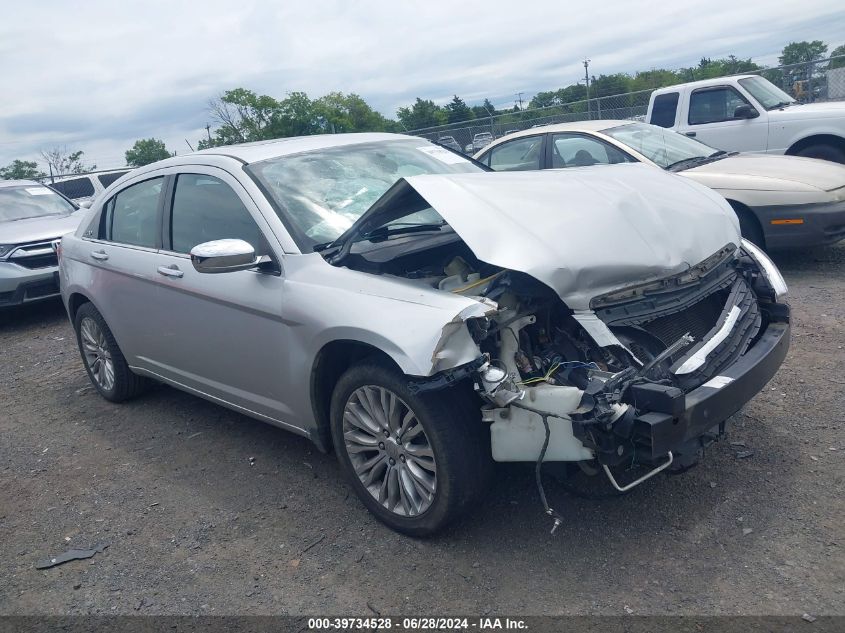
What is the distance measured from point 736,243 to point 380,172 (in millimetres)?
2039

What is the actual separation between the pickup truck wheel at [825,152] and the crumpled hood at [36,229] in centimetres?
926

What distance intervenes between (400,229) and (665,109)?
26.8 feet

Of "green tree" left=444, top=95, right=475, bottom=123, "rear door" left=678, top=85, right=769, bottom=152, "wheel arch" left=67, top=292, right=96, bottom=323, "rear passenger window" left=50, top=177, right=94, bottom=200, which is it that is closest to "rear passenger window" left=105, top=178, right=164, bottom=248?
"wheel arch" left=67, top=292, right=96, bottom=323

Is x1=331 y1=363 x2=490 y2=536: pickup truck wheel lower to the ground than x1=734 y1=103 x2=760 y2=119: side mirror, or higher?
lower

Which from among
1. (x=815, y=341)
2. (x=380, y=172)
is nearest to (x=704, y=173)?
(x=815, y=341)

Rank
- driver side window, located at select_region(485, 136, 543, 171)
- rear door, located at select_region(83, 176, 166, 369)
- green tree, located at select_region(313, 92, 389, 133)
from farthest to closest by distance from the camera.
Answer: green tree, located at select_region(313, 92, 389, 133), driver side window, located at select_region(485, 136, 543, 171), rear door, located at select_region(83, 176, 166, 369)

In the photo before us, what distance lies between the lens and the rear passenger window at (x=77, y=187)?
16.2 m

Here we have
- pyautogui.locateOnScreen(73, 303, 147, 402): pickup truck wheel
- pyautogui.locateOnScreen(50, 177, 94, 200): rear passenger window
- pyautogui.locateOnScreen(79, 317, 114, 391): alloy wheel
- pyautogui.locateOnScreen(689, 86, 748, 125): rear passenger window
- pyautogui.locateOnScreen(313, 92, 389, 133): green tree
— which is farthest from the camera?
pyautogui.locateOnScreen(313, 92, 389, 133): green tree

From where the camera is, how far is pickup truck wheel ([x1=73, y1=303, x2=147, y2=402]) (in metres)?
5.50

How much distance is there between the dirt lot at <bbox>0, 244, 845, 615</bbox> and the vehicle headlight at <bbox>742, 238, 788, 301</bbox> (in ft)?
2.49

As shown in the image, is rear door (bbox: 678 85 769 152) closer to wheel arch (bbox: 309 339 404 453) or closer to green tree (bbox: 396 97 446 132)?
wheel arch (bbox: 309 339 404 453)

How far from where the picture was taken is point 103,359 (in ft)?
18.7

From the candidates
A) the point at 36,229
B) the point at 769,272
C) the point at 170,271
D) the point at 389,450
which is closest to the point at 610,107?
the point at 36,229

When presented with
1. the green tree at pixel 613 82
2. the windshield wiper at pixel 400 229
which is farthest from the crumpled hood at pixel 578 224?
the green tree at pixel 613 82
